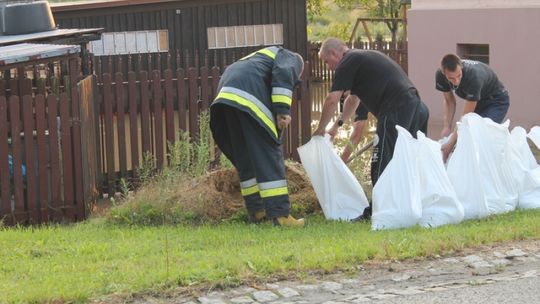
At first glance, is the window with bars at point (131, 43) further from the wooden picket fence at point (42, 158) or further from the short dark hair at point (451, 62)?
the short dark hair at point (451, 62)

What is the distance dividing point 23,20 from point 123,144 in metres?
3.05

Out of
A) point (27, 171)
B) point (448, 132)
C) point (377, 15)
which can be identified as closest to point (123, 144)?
point (27, 171)

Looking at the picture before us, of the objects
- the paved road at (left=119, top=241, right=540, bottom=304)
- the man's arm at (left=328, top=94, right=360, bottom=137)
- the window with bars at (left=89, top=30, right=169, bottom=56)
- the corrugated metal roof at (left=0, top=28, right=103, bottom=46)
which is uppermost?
the corrugated metal roof at (left=0, top=28, right=103, bottom=46)

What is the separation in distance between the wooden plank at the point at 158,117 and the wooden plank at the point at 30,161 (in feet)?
7.35

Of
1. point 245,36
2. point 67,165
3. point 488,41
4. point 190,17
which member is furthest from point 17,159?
point 245,36

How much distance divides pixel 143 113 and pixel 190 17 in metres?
11.4

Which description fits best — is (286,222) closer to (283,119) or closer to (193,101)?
(283,119)

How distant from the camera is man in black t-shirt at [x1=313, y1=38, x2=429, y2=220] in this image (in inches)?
336

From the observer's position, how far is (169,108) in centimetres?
1180

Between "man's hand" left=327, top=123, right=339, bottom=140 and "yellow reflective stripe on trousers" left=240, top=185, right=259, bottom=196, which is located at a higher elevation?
"man's hand" left=327, top=123, right=339, bottom=140

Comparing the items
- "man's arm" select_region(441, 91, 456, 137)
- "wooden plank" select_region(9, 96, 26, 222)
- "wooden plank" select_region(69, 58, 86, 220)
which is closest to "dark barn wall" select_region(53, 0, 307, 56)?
"wooden plank" select_region(69, 58, 86, 220)

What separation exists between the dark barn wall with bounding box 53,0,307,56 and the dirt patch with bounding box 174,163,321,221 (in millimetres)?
12657

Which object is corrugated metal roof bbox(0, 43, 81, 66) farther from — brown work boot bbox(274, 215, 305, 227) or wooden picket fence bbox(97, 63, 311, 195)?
brown work boot bbox(274, 215, 305, 227)

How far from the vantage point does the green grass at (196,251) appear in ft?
19.5
